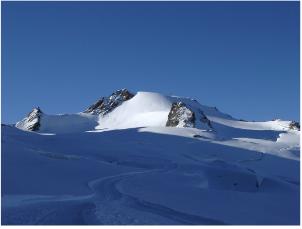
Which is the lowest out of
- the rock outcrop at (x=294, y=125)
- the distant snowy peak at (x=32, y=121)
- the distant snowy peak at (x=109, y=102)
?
the rock outcrop at (x=294, y=125)

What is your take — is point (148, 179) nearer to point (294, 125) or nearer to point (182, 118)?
point (182, 118)

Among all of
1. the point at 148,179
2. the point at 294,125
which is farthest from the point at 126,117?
the point at 148,179

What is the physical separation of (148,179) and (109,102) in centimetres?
10142

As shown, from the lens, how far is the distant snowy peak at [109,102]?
404ft

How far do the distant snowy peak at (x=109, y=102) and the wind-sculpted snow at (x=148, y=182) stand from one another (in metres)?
77.8

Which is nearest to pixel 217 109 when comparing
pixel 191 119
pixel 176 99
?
pixel 176 99

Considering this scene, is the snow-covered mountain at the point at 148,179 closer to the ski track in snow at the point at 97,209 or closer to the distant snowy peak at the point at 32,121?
the ski track in snow at the point at 97,209

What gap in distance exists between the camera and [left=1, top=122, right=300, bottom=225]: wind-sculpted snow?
1752cm

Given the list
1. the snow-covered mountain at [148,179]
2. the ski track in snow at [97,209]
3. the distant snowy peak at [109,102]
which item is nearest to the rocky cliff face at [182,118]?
the snow-covered mountain at [148,179]

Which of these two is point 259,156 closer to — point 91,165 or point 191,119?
point 91,165

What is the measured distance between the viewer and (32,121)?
364ft

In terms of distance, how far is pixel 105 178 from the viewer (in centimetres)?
2534

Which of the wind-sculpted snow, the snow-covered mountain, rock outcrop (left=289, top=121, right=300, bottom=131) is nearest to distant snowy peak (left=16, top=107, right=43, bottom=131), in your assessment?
rock outcrop (left=289, top=121, right=300, bottom=131)

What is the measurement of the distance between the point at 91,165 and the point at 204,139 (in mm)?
20019
